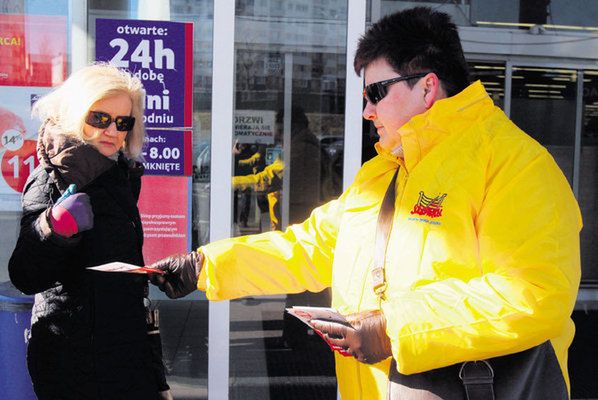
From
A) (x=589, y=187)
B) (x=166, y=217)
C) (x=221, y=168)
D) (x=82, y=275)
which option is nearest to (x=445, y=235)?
(x=82, y=275)

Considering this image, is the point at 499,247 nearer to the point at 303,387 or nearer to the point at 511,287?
the point at 511,287

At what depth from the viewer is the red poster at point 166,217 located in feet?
12.7

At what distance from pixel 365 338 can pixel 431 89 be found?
0.66 m

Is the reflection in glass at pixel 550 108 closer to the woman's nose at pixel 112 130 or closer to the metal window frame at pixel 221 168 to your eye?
the metal window frame at pixel 221 168

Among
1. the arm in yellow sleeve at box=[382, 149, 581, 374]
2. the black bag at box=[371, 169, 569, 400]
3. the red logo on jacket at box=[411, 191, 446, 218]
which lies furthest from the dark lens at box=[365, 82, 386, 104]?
the black bag at box=[371, 169, 569, 400]

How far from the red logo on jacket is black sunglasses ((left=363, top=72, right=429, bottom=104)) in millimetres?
330

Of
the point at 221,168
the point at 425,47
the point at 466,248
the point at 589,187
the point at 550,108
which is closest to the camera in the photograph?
the point at 466,248

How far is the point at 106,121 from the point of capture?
2402 mm

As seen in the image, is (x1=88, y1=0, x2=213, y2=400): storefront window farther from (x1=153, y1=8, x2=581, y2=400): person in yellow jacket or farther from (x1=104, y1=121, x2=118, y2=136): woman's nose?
(x1=153, y1=8, x2=581, y2=400): person in yellow jacket

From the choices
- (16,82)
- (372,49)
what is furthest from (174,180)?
A: (372,49)

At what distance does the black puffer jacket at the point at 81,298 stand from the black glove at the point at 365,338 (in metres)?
0.91

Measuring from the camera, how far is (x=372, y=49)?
192 cm

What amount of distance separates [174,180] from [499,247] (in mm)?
2595

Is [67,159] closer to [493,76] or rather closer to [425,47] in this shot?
[425,47]
